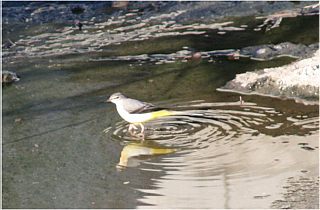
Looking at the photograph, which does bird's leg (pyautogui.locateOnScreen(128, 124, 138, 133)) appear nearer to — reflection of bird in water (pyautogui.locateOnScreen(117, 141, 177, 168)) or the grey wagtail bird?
the grey wagtail bird

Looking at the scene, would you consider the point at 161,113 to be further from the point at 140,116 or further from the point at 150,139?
the point at 150,139

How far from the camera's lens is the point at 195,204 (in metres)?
5.81

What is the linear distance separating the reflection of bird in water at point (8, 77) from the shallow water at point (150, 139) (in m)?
0.13

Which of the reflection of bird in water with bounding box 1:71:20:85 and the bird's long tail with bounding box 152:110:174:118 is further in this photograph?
the reflection of bird in water with bounding box 1:71:20:85

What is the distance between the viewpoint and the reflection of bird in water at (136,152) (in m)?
6.82

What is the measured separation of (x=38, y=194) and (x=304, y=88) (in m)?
3.16

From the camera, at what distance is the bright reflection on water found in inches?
236

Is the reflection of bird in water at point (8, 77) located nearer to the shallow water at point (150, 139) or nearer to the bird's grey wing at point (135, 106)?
the shallow water at point (150, 139)

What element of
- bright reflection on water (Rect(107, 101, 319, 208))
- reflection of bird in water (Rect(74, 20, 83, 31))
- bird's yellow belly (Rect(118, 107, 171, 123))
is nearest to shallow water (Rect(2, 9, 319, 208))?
bright reflection on water (Rect(107, 101, 319, 208))

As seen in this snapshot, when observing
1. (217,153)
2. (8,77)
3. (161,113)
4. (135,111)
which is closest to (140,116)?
(135,111)

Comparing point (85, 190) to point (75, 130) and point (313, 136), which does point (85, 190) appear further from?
point (313, 136)

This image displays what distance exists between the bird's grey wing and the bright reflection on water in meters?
0.21

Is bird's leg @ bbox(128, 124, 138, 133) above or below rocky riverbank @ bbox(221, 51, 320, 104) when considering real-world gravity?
below

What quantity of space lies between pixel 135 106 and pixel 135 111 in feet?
0.22
